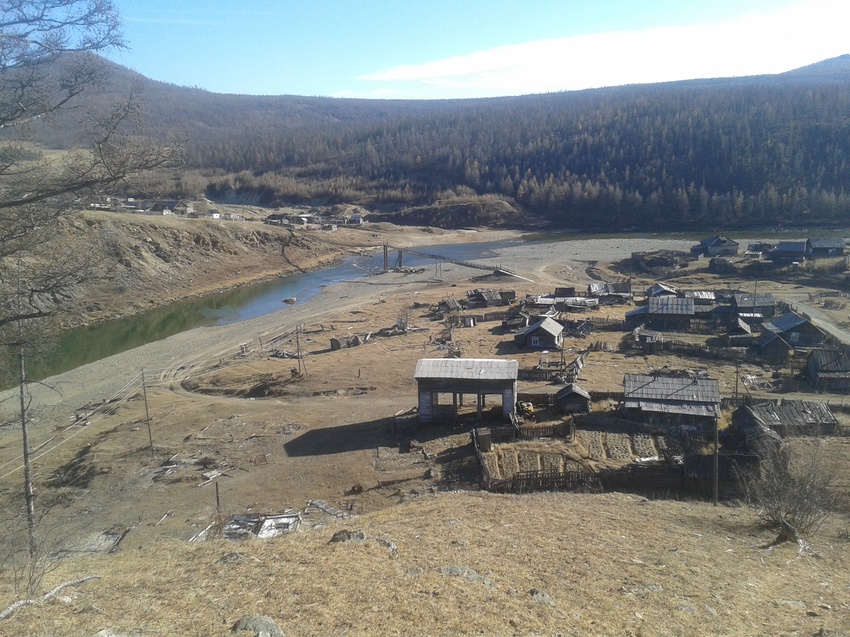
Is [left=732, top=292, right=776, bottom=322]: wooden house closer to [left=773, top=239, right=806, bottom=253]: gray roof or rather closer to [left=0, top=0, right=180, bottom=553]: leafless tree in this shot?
[left=773, top=239, right=806, bottom=253]: gray roof

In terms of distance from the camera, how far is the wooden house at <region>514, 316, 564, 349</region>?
29422mm

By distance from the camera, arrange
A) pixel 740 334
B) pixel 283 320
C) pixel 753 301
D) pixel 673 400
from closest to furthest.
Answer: pixel 673 400 < pixel 740 334 < pixel 753 301 < pixel 283 320

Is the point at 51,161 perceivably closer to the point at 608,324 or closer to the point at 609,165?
the point at 608,324

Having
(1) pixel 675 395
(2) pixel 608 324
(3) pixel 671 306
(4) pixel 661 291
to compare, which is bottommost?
(2) pixel 608 324

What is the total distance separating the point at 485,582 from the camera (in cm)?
889

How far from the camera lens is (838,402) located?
20938 mm

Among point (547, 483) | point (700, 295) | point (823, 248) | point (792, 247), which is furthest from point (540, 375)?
point (823, 248)

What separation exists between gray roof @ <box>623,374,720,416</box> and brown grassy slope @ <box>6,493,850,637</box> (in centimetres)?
672

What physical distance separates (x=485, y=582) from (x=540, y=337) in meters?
21.4

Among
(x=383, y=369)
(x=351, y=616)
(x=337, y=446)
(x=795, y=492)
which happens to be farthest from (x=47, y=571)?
(x=383, y=369)

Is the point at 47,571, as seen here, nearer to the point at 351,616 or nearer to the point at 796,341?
the point at 351,616

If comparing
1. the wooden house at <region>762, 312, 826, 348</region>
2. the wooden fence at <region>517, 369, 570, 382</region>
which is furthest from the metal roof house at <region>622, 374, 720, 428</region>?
the wooden house at <region>762, 312, 826, 348</region>

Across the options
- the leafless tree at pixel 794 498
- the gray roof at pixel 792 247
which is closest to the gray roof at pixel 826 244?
the gray roof at pixel 792 247

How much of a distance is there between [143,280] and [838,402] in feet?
154
